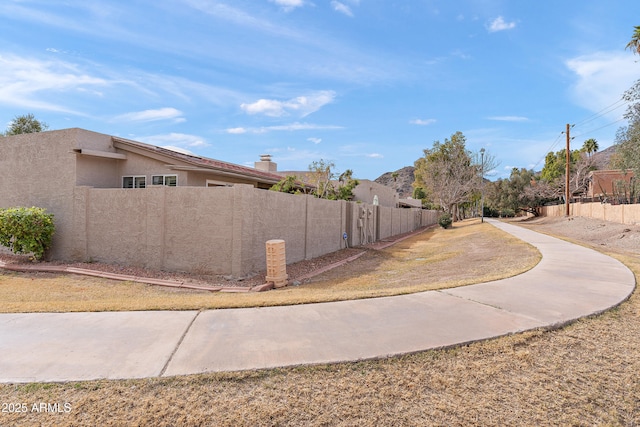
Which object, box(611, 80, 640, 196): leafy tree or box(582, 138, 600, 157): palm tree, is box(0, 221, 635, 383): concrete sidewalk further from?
box(582, 138, 600, 157): palm tree

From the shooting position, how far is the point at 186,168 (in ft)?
48.7

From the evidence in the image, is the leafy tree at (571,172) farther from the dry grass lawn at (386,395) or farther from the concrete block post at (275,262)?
the dry grass lawn at (386,395)

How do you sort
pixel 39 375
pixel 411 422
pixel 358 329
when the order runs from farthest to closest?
1. pixel 358 329
2. pixel 39 375
3. pixel 411 422

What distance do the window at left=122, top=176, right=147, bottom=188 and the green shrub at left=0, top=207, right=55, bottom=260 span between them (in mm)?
3645

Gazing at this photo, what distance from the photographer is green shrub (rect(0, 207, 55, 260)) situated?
39.3 ft

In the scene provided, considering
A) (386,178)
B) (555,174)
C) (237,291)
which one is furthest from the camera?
(386,178)

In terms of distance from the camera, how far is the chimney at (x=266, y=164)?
30.1 meters

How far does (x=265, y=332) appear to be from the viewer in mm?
4219

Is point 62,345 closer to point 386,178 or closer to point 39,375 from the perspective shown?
point 39,375

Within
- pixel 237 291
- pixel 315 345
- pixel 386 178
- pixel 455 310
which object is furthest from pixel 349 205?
pixel 386 178

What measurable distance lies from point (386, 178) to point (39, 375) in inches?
7071

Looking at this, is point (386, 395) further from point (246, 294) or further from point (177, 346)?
point (246, 294)

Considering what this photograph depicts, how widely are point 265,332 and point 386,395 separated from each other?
5.82ft

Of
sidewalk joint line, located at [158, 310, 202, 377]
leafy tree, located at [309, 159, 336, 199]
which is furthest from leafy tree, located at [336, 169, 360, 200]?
sidewalk joint line, located at [158, 310, 202, 377]
